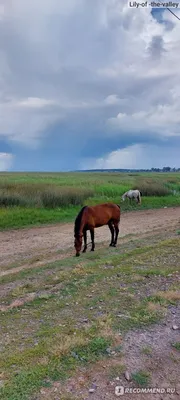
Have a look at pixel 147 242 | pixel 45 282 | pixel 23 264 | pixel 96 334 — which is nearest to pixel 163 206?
pixel 147 242

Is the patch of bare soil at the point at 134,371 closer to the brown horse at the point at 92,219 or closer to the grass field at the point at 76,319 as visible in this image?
the grass field at the point at 76,319

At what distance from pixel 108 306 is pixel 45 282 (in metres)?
1.65

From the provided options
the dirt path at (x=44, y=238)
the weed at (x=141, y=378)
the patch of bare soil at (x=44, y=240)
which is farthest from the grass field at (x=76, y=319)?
the dirt path at (x=44, y=238)

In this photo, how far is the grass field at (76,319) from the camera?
3.06 metres

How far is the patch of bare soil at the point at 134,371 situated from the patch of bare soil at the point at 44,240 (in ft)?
14.0

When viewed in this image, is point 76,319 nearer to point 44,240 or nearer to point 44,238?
point 44,240

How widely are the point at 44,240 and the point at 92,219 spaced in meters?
2.74

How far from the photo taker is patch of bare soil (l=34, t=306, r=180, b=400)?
112 inches

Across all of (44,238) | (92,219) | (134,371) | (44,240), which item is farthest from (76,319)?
(44,238)

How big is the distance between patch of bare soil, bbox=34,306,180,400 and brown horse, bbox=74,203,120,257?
15.5 feet

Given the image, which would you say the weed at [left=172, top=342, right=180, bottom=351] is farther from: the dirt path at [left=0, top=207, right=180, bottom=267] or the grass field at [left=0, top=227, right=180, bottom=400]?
the dirt path at [left=0, top=207, right=180, bottom=267]

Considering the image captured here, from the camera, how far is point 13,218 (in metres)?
14.3

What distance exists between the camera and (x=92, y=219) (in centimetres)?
895

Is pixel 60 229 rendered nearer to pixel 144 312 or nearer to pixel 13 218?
pixel 13 218
